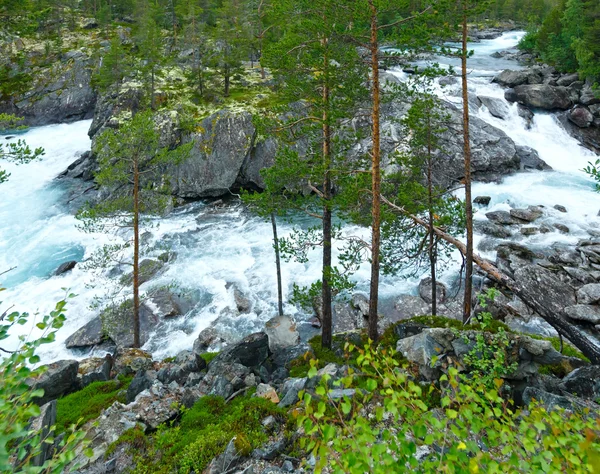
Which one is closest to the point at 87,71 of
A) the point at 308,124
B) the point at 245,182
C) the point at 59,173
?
the point at 59,173

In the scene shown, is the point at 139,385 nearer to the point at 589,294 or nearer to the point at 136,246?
the point at 136,246

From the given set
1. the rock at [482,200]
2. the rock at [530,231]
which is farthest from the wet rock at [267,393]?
the rock at [482,200]

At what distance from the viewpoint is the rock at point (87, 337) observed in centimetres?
1778

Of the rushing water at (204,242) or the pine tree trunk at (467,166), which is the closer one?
the pine tree trunk at (467,166)

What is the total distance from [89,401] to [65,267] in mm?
14874

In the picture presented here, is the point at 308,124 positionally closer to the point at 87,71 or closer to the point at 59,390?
the point at 59,390

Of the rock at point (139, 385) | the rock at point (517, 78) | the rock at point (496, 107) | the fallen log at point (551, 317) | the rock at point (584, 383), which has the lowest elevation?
the rock at point (139, 385)

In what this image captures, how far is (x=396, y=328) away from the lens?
39.1 feet

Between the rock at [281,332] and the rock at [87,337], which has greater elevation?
the rock at [281,332]

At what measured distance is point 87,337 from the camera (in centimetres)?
1805

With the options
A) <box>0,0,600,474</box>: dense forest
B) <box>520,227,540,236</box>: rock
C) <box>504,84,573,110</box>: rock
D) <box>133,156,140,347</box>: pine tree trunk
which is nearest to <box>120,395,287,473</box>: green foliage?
<box>0,0,600,474</box>: dense forest

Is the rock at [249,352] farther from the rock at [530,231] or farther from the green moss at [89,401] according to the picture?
the rock at [530,231]

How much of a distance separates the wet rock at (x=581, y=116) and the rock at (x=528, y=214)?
15719mm

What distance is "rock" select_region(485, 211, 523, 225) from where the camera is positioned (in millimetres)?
24672
